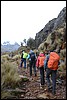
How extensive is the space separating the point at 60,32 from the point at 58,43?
127 centimetres

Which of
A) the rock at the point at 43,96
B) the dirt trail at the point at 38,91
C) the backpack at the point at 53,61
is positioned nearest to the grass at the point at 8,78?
the dirt trail at the point at 38,91

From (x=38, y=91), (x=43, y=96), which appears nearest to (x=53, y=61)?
(x=43, y=96)

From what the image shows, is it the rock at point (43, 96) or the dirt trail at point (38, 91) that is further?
the dirt trail at point (38, 91)

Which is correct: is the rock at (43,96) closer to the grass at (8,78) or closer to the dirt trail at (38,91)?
the dirt trail at (38,91)

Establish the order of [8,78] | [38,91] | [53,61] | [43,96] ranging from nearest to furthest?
[43,96] → [53,61] → [38,91] → [8,78]

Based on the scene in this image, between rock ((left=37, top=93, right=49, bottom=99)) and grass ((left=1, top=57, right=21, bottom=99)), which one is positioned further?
grass ((left=1, top=57, right=21, bottom=99))

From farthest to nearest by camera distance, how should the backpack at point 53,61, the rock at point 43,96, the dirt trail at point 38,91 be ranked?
1. the backpack at point 53,61
2. the dirt trail at point 38,91
3. the rock at point 43,96

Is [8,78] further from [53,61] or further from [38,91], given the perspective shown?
[53,61]

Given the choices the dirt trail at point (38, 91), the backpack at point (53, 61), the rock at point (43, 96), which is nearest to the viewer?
the rock at point (43, 96)

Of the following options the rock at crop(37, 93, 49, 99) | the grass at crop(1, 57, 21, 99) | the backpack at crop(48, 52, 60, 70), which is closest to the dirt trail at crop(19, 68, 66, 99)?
the rock at crop(37, 93, 49, 99)

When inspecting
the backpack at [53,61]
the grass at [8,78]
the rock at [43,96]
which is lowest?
the rock at [43,96]

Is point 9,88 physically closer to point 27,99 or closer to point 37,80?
point 27,99

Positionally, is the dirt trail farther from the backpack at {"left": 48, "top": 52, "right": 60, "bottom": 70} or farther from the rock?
the backpack at {"left": 48, "top": 52, "right": 60, "bottom": 70}

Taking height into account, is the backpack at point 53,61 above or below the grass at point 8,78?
above
